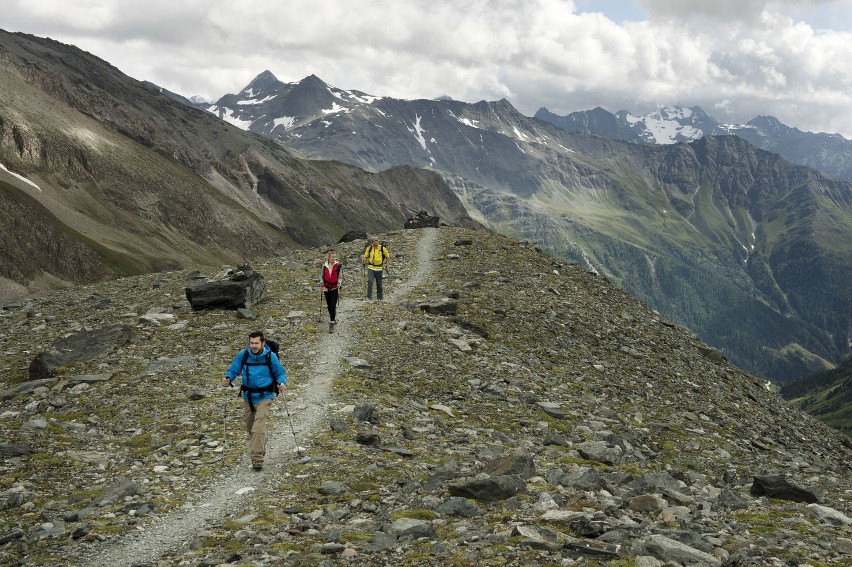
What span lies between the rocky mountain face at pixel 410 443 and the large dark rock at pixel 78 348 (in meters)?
0.18

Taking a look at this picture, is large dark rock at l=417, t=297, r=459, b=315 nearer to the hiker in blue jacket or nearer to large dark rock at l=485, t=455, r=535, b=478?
the hiker in blue jacket

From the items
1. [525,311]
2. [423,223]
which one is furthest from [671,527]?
[423,223]

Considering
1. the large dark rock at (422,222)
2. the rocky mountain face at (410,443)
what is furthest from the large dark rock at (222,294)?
the large dark rock at (422,222)

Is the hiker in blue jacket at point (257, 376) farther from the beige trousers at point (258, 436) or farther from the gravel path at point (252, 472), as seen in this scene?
the gravel path at point (252, 472)

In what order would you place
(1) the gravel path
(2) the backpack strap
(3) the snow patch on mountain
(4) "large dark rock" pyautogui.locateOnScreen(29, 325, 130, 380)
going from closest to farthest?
(1) the gravel path → (2) the backpack strap → (4) "large dark rock" pyautogui.locateOnScreen(29, 325, 130, 380) → (3) the snow patch on mountain

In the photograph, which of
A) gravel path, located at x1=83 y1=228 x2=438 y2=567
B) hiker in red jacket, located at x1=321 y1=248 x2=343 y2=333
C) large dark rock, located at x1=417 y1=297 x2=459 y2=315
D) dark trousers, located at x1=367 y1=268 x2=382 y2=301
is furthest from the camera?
dark trousers, located at x1=367 y1=268 x2=382 y2=301

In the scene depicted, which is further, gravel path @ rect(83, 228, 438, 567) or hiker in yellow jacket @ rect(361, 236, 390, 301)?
hiker in yellow jacket @ rect(361, 236, 390, 301)

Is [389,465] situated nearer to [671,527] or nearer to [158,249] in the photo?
[671,527]

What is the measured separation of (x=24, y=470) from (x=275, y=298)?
17861mm

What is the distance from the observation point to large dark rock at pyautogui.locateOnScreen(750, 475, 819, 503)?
15359 millimetres

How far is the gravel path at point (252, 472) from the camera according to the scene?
10.5 metres

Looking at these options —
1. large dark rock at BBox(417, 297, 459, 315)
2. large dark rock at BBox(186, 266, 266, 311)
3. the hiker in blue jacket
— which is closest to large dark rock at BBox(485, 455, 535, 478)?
the hiker in blue jacket

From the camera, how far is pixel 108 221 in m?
180

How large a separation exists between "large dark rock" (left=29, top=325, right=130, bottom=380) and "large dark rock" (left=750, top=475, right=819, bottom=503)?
2173 cm
